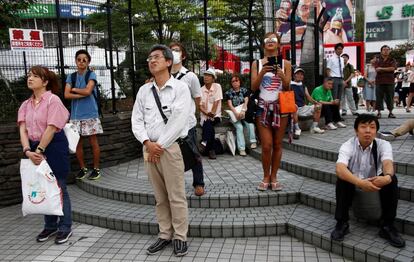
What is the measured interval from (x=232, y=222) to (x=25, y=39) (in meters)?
5.41

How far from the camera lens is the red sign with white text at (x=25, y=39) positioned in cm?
702

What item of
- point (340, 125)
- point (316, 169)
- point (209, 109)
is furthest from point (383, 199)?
point (340, 125)

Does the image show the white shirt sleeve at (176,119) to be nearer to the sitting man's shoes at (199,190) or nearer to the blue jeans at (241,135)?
the sitting man's shoes at (199,190)

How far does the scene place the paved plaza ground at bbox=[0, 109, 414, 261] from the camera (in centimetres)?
384

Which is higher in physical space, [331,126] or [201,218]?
[331,126]

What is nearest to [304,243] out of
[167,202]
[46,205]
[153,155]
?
[167,202]

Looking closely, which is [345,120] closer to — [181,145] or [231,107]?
[231,107]

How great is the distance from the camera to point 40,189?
4.12m

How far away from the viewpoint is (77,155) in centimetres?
595

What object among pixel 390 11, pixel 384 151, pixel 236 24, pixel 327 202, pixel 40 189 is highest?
pixel 390 11

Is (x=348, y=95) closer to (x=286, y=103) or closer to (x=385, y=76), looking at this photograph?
(x=385, y=76)

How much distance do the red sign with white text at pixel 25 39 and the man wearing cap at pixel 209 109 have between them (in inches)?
130

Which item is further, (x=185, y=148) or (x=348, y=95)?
(x=348, y=95)

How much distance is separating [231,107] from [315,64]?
10.4ft
